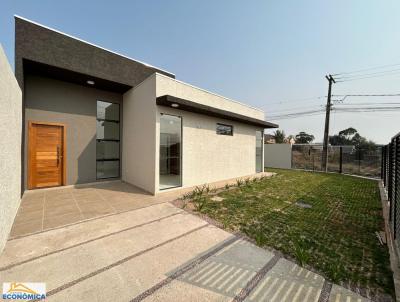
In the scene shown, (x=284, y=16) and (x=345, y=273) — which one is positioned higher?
(x=284, y=16)

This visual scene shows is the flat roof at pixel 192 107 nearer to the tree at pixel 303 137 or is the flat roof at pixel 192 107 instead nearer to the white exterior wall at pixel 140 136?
the white exterior wall at pixel 140 136

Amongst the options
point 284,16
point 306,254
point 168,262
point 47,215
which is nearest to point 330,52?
point 284,16

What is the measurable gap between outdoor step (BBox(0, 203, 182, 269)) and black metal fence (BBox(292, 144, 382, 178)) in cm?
1279

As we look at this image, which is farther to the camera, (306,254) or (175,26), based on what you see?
(175,26)

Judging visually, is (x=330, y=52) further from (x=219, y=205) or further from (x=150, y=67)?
(x=219, y=205)

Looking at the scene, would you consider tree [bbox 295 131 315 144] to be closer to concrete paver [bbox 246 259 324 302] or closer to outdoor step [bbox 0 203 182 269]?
outdoor step [bbox 0 203 182 269]

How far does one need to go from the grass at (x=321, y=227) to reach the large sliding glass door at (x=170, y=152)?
5.29 ft

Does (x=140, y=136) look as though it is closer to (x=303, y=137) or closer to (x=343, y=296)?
(x=343, y=296)

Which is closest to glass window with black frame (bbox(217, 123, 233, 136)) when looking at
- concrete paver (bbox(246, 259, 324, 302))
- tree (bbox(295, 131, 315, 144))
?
concrete paver (bbox(246, 259, 324, 302))

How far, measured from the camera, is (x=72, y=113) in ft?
22.6

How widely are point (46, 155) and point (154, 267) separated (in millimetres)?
6242

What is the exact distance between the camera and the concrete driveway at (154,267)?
2043mm

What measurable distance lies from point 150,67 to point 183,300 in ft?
28.6

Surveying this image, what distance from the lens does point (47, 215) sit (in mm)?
4102
